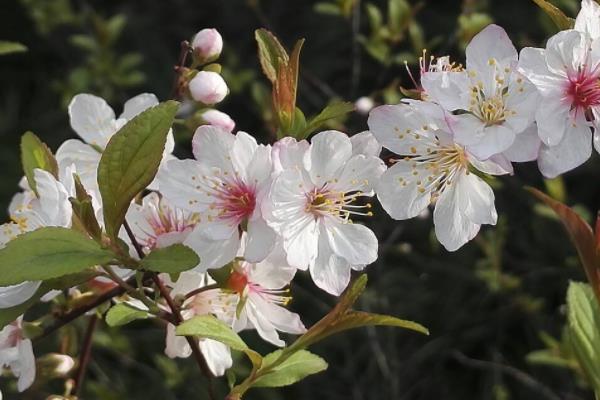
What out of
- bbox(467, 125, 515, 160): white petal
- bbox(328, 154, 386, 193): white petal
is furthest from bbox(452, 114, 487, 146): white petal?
bbox(328, 154, 386, 193): white petal

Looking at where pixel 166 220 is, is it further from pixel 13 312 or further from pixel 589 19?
pixel 589 19

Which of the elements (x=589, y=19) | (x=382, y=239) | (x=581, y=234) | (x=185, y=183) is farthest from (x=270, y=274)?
(x=382, y=239)

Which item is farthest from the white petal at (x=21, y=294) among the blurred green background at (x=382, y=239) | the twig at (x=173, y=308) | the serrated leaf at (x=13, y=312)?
the blurred green background at (x=382, y=239)

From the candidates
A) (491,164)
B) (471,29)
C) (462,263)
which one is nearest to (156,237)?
(491,164)

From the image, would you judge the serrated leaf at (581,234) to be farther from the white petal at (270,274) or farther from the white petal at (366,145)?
the white petal at (270,274)

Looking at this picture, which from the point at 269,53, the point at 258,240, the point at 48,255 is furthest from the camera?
the point at 269,53

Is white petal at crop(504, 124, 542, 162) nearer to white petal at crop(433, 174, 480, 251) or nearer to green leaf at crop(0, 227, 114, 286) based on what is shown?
white petal at crop(433, 174, 480, 251)
